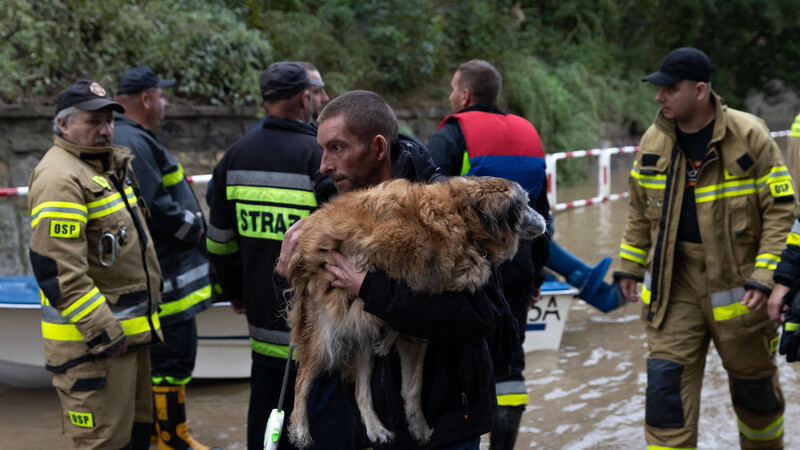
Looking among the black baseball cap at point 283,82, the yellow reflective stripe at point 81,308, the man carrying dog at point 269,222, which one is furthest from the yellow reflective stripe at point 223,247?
the black baseball cap at point 283,82

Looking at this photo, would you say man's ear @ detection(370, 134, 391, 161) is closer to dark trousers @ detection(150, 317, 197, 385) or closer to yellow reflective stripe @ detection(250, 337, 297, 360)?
yellow reflective stripe @ detection(250, 337, 297, 360)

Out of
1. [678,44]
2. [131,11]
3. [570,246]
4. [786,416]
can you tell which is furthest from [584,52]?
[786,416]

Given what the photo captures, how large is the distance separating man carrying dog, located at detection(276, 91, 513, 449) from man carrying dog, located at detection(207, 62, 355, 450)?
1.10 metres

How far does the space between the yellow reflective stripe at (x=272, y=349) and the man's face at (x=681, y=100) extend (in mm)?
2508

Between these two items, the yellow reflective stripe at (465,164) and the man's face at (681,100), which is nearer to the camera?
the man's face at (681,100)

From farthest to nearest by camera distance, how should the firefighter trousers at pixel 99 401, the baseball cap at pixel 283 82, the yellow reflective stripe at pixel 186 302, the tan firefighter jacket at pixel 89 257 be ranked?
the yellow reflective stripe at pixel 186 302
the baseball cap at pixel 283 82
the firefighter trousers at pixel 99 401
the tan firefighter jacket at pixel 89 257

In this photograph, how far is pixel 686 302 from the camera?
436 centimetres

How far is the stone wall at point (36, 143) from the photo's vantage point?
812 centimetres

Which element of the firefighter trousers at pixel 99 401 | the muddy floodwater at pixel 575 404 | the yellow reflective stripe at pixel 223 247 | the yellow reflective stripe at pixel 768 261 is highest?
the yellow reflective stripe at pixel 223 247

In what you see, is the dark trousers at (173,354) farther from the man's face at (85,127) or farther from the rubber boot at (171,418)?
the man's face at (85,127)

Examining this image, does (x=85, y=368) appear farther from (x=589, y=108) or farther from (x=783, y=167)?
(x=589, y=108)

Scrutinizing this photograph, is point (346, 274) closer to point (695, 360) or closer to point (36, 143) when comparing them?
point (695, 360)

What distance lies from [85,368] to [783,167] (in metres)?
3.75

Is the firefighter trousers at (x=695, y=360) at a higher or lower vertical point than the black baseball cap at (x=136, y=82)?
lower
